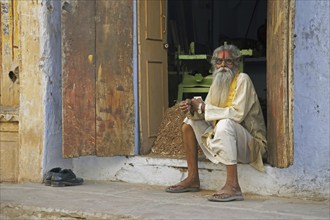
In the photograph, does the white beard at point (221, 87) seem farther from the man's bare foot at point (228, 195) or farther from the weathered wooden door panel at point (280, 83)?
the man's bare foot at point (228, 195)

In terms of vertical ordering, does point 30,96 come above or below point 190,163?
above

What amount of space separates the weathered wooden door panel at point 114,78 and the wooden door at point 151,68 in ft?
0.47

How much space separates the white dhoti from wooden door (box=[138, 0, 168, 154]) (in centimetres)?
107

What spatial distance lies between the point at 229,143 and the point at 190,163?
1.97ft

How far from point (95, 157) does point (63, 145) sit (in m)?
0.44

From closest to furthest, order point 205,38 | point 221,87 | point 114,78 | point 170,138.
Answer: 1. point 221,87
2. point 114,78
3. point 170,138
4. point 205,38

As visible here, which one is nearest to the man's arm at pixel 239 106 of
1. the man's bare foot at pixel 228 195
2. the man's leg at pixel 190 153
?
the man's leg at pixel 190 153

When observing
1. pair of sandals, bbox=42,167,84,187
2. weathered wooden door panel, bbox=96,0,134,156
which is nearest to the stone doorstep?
pair of sandals, bbox=42,167,84,187

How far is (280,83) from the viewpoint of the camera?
4406 mm

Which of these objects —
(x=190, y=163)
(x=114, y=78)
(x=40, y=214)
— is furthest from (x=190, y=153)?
(x=40, y=214)

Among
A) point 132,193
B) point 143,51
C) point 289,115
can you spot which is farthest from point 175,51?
point 289,115

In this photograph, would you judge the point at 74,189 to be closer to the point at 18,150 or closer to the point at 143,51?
the point at 18,150

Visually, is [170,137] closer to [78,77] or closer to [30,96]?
[78,77]

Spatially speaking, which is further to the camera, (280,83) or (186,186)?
(186,186)
